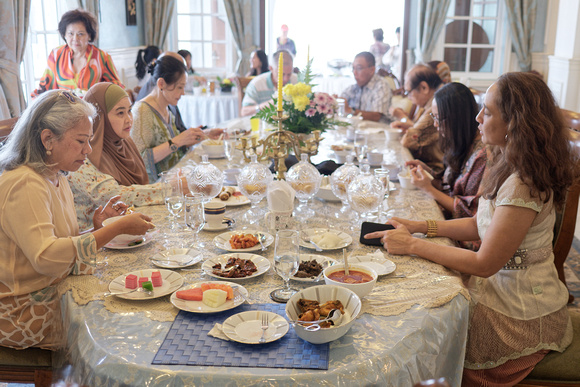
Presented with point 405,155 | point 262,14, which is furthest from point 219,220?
point 262,14

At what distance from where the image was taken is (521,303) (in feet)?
5.44

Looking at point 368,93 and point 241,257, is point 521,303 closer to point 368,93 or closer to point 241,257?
point 241,257

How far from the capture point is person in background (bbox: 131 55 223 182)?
326 centimetres

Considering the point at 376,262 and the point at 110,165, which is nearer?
the point at 376,262

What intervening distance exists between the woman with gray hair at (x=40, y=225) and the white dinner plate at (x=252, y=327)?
0.52 m

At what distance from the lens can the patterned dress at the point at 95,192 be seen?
2162 mm

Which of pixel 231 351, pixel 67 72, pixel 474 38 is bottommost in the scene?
pixel 231 351

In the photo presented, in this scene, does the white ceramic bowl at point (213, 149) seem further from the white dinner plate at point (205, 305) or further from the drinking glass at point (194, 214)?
the white dinner plate at point (205, 305)

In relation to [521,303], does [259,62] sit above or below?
above

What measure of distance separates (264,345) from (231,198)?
118cm

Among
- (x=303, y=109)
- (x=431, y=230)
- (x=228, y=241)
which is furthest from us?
(x=303, y=109)

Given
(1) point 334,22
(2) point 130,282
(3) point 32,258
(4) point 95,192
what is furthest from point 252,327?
(1) point 334,22

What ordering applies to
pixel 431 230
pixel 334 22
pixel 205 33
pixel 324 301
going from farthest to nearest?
1. pixel 334 22
2. pixel 205 33
3. pixel 431 230
4. pixel 324 301

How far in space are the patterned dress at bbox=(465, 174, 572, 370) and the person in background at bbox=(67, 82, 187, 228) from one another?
133 centimetres
